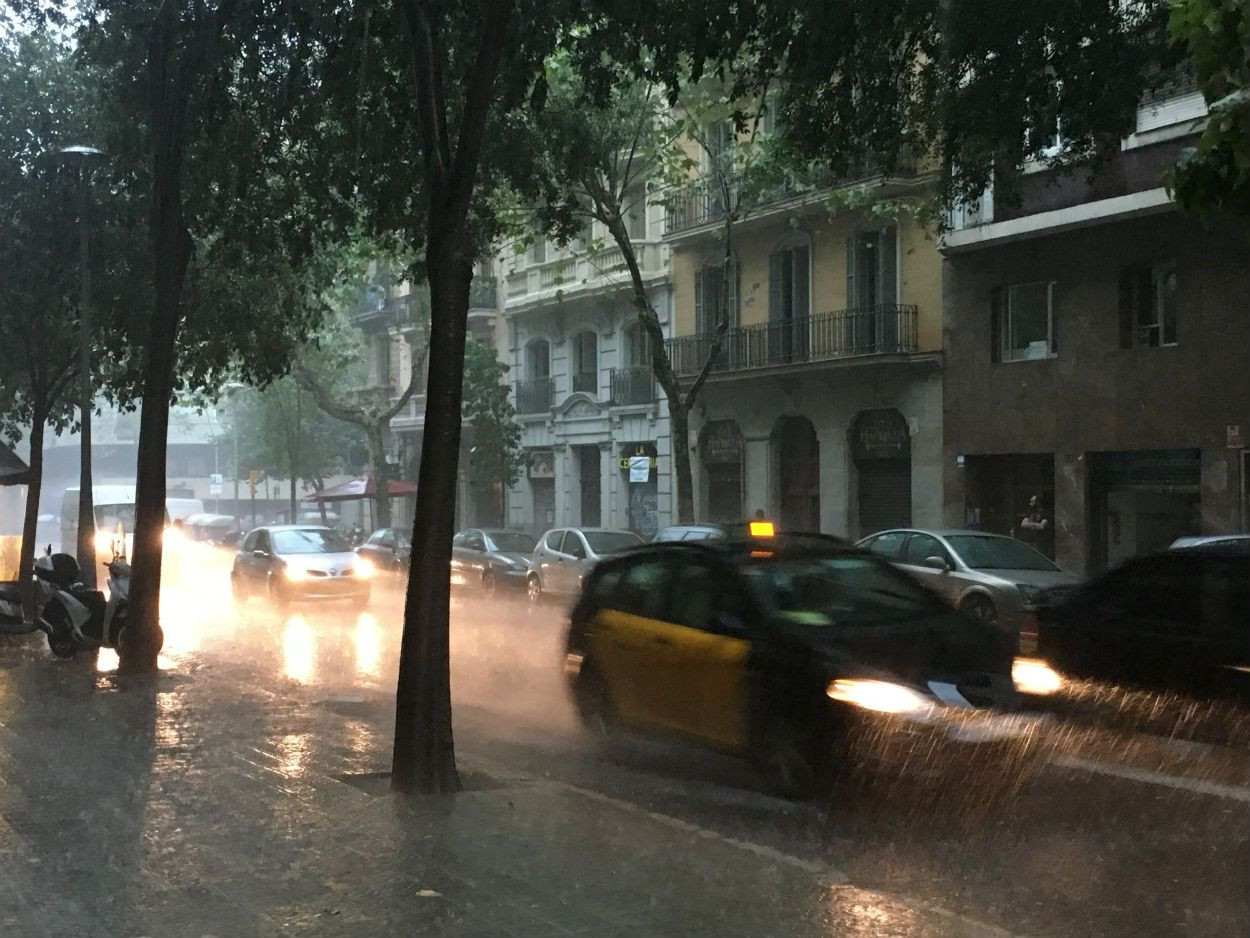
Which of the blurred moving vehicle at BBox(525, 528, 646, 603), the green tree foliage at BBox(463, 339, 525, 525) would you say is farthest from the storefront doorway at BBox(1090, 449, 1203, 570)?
Answer: the green tree foliage at BBox(463, 339, 525, 525)

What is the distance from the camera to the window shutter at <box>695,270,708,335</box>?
32875mm

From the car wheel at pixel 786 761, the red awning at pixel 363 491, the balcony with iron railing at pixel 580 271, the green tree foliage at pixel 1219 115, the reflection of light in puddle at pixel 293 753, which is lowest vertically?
the reflection of light in puddle at pixel 293 753

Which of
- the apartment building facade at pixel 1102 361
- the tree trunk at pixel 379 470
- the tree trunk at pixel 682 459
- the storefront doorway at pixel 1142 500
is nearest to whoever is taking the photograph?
the apartment building facade at pixel 1102 361

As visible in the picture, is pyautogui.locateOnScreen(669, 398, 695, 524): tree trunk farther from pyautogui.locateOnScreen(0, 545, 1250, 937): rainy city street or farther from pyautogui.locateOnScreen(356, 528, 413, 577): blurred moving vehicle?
pyautogui.locateOnScreen(0, 545, 1250, 937): rainy city street

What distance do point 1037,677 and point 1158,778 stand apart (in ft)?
3.32

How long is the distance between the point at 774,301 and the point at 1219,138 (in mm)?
23887

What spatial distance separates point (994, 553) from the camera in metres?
18.5

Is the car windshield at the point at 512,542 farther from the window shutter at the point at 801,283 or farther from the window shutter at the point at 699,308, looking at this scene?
the window shutter at the point at 801,283

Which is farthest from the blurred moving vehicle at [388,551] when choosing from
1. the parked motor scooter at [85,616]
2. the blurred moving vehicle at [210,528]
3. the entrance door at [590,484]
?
the blurred moving vehicle at [210,528]

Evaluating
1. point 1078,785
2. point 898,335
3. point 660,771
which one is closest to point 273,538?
point 898,335

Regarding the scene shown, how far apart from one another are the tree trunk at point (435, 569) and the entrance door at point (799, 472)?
22.4 meters

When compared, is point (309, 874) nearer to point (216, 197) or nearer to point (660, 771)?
Answer: point (660, 771)

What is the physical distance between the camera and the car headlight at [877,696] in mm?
7836

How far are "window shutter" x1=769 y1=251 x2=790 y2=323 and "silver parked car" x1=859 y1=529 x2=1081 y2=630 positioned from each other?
1189 cm
